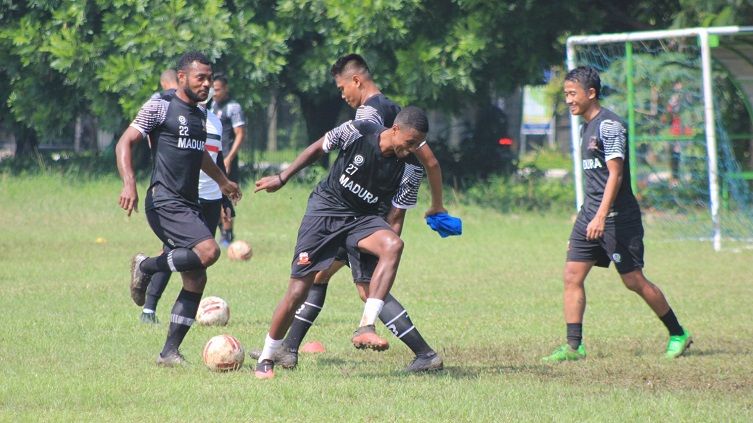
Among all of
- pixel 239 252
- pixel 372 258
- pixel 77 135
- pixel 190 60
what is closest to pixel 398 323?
pixel 372 258

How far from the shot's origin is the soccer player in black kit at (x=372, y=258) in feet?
25.5

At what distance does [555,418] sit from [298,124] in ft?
84.0

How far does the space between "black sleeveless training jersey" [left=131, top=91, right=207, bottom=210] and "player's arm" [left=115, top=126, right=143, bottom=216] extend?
18 centimetres

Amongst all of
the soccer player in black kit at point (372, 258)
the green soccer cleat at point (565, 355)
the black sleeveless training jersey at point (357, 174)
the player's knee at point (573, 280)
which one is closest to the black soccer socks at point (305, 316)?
the soccer player in black kit at point (372, 258)

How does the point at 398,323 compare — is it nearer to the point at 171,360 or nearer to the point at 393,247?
the point at 393,247

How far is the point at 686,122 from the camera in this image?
22.5 meters

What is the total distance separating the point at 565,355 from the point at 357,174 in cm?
224

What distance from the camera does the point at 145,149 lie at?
2400 centimetres

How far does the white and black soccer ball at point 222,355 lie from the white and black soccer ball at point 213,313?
2174mm

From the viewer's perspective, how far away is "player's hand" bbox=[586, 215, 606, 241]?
8.56 metres

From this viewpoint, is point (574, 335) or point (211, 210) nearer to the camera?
point (574, 335)

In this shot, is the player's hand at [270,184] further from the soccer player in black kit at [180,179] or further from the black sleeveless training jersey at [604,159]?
the black sleeveless training jersey at [604,159]

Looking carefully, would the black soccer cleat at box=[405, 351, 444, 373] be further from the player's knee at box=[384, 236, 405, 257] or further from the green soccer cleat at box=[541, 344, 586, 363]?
the green soccer cleat at box=[541, 344, 586, 363]

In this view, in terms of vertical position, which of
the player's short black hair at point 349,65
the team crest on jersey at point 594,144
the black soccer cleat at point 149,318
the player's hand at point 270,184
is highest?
the player's short black hair at point 349,65
